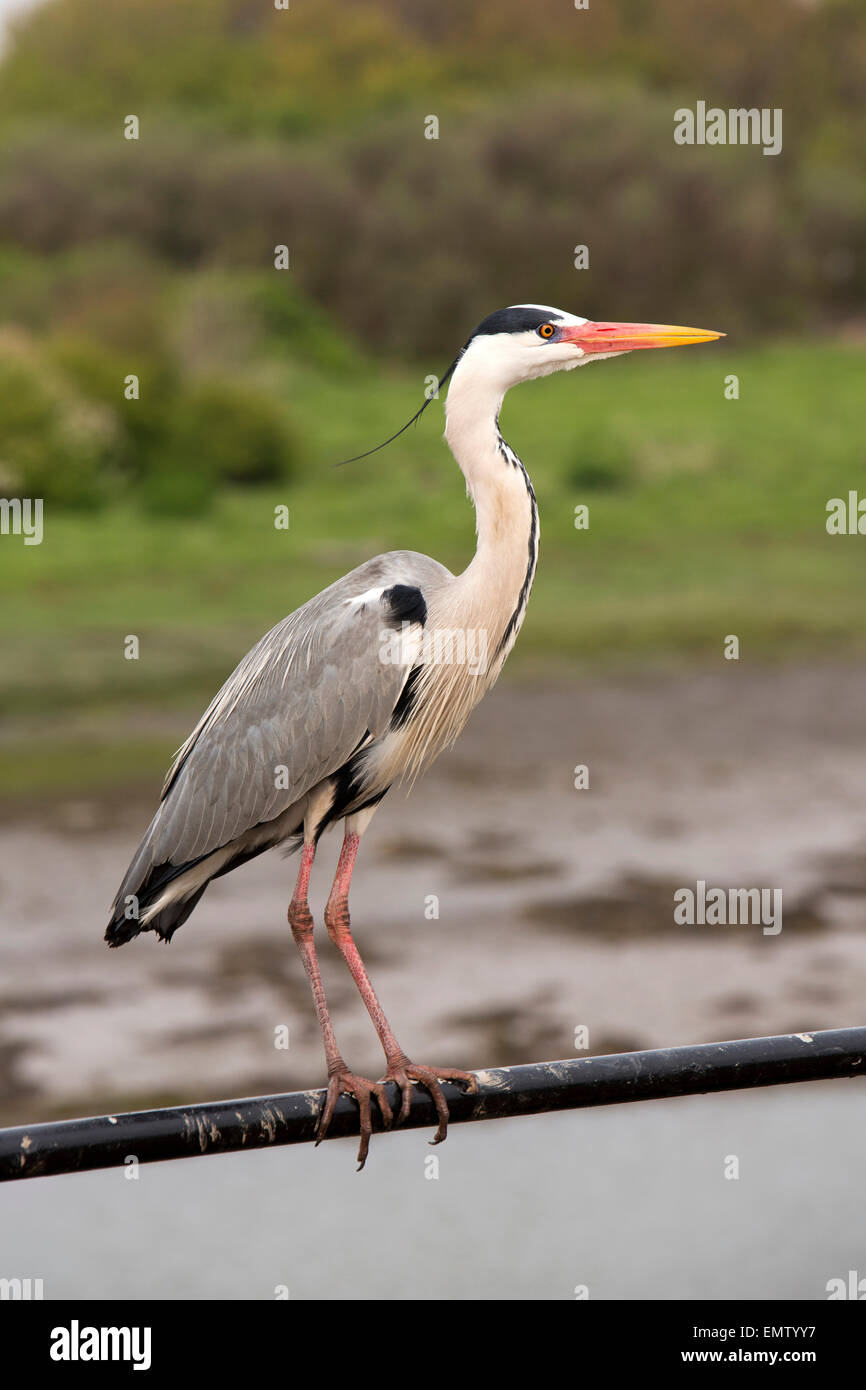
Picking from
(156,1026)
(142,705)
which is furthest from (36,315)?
(156,1026)

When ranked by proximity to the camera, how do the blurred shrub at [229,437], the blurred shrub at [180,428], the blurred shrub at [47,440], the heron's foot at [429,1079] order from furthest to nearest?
the blurred shrub at [229,437]
the blurred shrub at [180,428]
the blurred shrub at [47,440]
the heron's foot at [429,1079]

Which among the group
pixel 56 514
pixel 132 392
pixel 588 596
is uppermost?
pixel 132 392

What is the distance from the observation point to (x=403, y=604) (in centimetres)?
412

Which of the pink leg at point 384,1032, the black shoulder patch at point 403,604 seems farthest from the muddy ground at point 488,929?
the black shoulder patch at point 403,604

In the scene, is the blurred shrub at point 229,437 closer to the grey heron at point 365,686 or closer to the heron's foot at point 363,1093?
the grey heron at point 365,686

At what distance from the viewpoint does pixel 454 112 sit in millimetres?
41219

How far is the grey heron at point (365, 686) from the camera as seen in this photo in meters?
4.05

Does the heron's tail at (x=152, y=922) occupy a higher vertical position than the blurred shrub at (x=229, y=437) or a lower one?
lower

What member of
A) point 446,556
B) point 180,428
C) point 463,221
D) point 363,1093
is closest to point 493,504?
point 363,1093

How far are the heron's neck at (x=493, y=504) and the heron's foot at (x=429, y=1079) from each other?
1003 millimetres

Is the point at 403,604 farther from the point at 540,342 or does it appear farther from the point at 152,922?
the point at 152,922

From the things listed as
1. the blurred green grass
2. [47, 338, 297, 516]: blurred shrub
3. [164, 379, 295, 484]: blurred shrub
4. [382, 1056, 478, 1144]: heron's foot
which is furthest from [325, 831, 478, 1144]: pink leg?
[164, 379, 295, 484]: blurred shrub

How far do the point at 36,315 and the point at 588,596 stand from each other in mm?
13452
